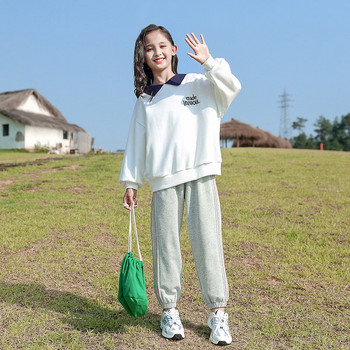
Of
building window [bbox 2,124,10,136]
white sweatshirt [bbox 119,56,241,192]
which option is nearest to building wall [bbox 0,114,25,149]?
building window [bbox 2,124,10,136]

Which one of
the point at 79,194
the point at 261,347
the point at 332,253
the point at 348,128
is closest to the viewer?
the point at 261,347

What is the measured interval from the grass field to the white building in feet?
65.5

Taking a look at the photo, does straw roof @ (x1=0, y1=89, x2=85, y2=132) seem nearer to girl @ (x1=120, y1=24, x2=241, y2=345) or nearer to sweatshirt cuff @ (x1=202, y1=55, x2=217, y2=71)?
girl @ (x1=120, y1=24, x2=241, y2=345)

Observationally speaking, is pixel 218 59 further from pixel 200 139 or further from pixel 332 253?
pixel 332 253

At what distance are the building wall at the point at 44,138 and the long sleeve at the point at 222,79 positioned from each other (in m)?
26.7

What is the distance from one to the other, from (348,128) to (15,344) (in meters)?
55.8

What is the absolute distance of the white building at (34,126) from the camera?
90.1 feet

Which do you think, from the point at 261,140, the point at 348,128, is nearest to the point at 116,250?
the point at 261,140

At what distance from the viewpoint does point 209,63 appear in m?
2.58

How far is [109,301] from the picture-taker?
3410 mm

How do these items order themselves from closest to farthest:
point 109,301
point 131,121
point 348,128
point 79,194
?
1. point 131,121
2. point 109,301
3. point 79,194
4. point 348,128

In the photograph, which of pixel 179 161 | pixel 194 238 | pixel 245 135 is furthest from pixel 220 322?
pixel 245 135

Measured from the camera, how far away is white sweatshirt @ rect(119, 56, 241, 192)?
2.64 meters

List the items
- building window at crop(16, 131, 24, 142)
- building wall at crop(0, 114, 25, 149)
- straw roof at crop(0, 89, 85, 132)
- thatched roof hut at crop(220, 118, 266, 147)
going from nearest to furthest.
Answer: straw roof at crop(0, 89, 85, 132)
building wall at crop(0, 114, 25, 149)
building window at crop(16, 131, 24, 142)
thatched roof hut at crop(220, 118, 266, 147)
